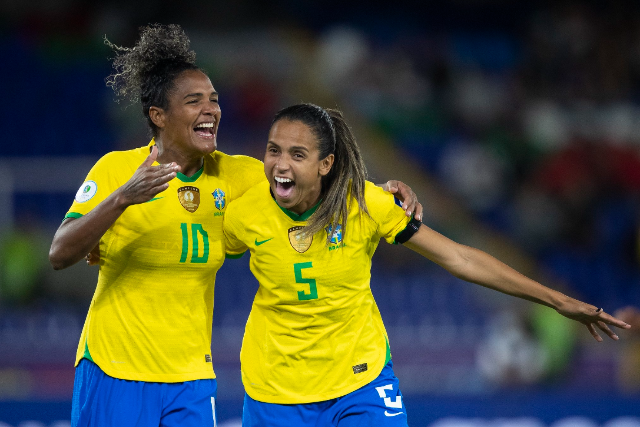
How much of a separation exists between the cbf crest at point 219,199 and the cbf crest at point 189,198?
0.26 ft

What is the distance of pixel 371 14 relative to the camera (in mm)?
12734

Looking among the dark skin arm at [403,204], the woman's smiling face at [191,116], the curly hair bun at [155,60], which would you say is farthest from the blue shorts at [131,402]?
the curly hair bun at [155,60]

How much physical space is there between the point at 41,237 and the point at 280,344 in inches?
227

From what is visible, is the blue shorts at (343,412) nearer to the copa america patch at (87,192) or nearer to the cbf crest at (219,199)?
the cbf crest at (219,199)

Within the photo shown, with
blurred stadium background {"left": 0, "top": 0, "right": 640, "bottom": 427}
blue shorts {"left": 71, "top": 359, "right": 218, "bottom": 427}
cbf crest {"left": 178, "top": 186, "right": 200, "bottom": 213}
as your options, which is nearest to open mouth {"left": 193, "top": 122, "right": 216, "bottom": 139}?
cbf crest {"left": 178, "top": 186, "right": 200, "bottom": 213}

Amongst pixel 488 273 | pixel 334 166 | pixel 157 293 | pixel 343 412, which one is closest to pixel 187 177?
pixel 157 293

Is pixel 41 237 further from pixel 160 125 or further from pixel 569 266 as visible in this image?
pixel 569 266

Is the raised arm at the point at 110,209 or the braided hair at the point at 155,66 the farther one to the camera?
the braided hair at the point at 155,66

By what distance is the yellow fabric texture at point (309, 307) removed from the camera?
347cm

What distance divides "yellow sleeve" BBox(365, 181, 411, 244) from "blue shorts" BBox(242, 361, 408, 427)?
65 cm

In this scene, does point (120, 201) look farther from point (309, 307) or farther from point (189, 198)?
point (309, 307)

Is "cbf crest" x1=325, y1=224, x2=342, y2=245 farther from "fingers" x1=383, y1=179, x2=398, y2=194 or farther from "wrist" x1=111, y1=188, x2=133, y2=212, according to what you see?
"wrist" x1=111, y1=188, x2=133, y2=212

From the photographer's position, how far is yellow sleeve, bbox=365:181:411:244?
141 inches

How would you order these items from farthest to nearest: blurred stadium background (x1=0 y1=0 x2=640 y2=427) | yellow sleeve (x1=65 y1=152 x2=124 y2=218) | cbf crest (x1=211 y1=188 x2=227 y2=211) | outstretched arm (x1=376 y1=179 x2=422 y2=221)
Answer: blurred stadium background (x1=0 y1=0 x2=640 y2=427) → cbf crest (x1=211 y1=188 x2=227 y2=211) → outstretched arm (x1=376 y1=179 x2=422 y2=221) → yellow sleeve (x1=65 y1=152 x2=124 y2=218)
